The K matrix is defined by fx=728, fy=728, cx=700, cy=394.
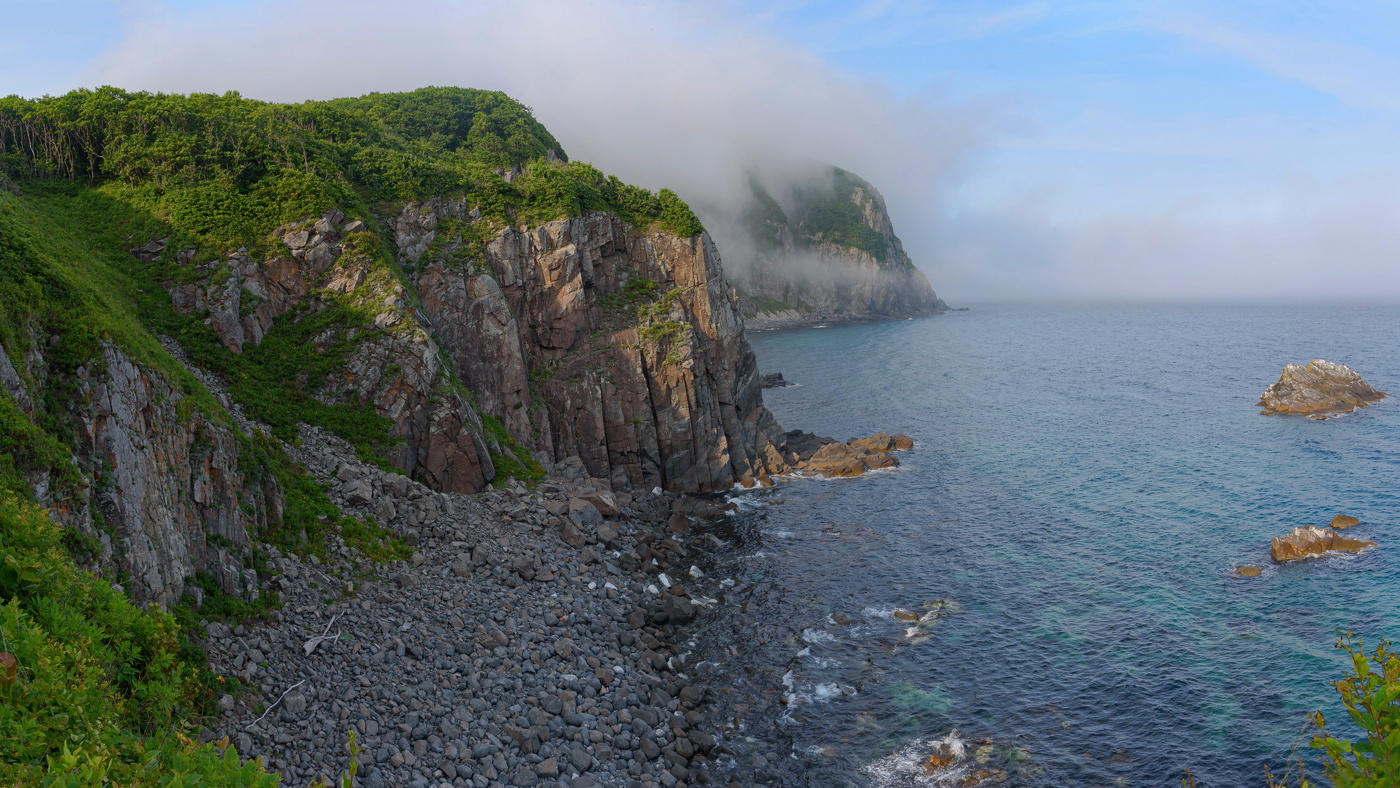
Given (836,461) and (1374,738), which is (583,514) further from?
(1374,738)

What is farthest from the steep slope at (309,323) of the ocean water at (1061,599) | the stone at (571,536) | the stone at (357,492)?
the ocean water at (1061,599)

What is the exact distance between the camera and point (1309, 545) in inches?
1750

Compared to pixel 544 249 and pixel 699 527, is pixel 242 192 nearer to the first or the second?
pixel 544 249

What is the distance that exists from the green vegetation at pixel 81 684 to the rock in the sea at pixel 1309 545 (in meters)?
54.0

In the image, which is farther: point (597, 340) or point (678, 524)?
point (597, 340)

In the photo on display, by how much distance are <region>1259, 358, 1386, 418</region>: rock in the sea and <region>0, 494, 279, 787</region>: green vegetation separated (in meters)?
98.4

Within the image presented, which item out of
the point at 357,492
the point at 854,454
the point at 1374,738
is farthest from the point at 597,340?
the point at 1374,738

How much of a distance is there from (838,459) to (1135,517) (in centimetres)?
2444

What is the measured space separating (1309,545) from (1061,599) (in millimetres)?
17013

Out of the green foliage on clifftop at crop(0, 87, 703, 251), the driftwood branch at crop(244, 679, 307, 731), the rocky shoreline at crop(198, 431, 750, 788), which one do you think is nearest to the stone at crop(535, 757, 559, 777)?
the rocky shoreline at crop(198, 431, 750, 788)

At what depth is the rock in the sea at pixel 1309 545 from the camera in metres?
44.3

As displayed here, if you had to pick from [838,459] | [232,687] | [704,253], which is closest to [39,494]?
[232,687]

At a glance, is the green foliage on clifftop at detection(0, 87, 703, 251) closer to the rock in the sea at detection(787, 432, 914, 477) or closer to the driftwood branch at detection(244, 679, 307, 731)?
the rock in the sea at detection(787, 432, 914, 477)

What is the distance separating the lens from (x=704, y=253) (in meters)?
67.0
